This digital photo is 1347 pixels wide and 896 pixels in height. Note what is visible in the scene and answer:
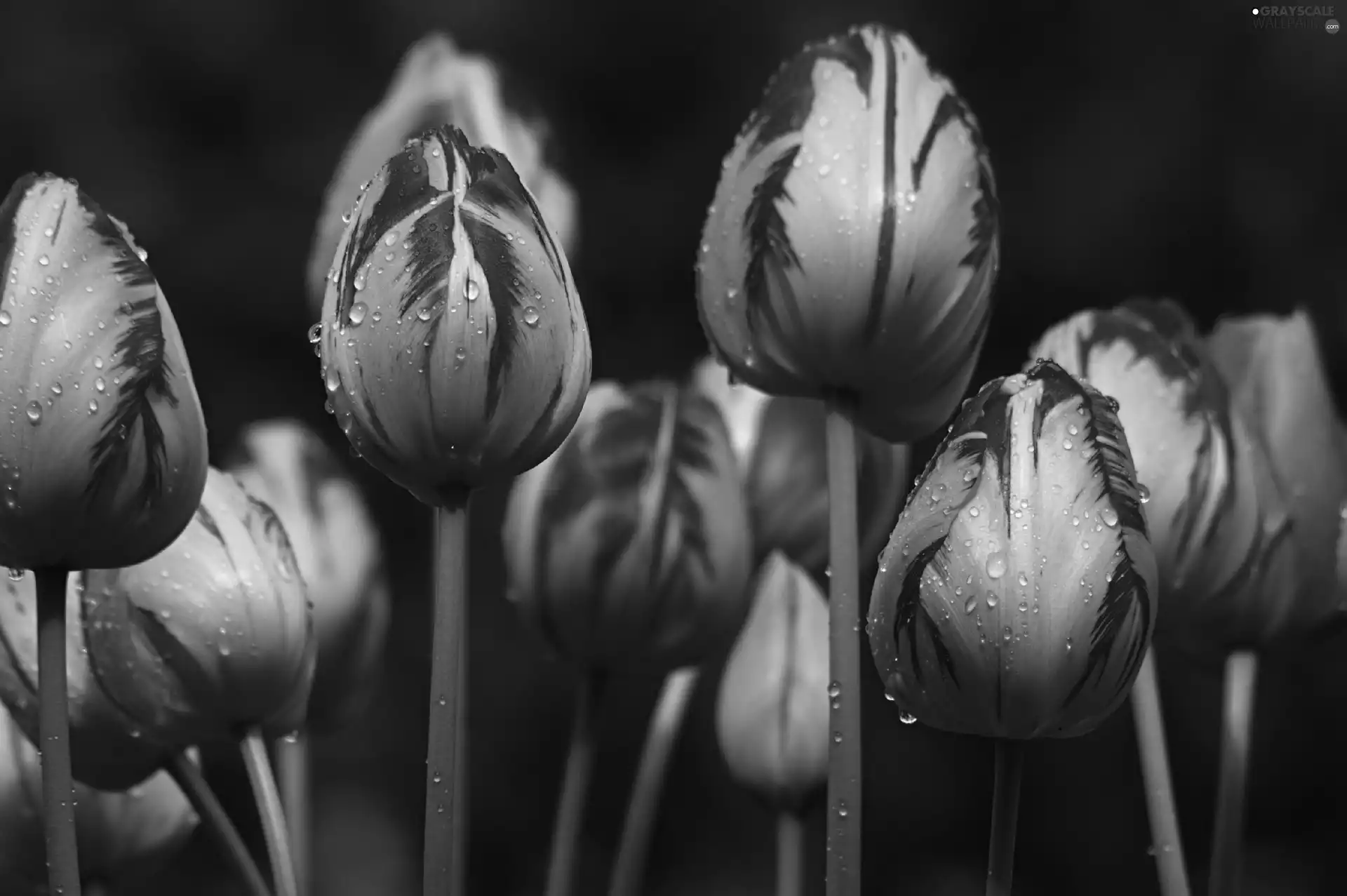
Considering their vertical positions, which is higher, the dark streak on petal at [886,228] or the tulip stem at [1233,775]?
the dark streak on petal at [886,228]

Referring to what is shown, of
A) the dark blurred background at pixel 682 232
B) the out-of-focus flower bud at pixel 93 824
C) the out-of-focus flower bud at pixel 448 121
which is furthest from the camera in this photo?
the dark blurred background at pixel 682 232

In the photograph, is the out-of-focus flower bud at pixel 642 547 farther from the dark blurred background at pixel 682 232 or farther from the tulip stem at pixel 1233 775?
the dark blurred background at pixel 682 232

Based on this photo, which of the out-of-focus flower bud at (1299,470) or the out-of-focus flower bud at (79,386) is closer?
the out-of-focus flower bud at (79,386)

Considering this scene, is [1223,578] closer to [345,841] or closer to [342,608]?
[342,608]

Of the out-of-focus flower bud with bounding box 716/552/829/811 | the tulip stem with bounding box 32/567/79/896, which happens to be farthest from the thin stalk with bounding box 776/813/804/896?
the tulip stem with bounding box 32/567/79/896

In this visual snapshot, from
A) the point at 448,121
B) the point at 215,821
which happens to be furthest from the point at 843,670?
the point at 448,121

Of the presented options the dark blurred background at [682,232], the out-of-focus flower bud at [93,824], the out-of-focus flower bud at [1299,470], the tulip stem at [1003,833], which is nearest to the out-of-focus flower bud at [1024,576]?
the tulip stem at [1003,833]
